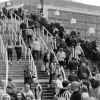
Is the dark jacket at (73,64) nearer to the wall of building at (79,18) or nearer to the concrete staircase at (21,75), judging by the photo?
the concrete staircase at (21,75)

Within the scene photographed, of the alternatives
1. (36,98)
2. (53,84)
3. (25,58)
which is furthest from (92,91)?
(25,58)

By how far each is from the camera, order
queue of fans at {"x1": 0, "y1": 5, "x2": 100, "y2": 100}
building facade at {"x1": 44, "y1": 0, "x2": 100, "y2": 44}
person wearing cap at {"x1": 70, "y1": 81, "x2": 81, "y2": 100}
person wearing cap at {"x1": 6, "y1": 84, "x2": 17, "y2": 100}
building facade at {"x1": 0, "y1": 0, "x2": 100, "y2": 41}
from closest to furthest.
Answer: person wearing cap at {"x1": 70, "y1": 81, "x2": 81, "y2": 100}
person wearing cap at {"x1": 6, "y1": 84, "x2": 17, "y2": 100}
queue of fans at {"x1": 0, "y1": 5, "x2": 100, "y2": 100}
building facade at {"x1": 0, "y1": 0, "x2": 100, "y2": 41}
building facade at {"x1": 44, "y1": 0, "x2": 100, "y2": 44}

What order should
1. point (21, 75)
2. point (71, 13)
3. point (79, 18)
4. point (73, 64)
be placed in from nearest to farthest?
point (21, 75)
point (73, 64)
point (71, 13)
point (79, 18)

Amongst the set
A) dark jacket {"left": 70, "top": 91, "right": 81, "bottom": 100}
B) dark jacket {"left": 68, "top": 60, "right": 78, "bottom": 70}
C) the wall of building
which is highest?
the wall of building

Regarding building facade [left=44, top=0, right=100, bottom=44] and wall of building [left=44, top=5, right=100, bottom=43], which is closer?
wall of building [left=44, top=5, right=100, bottom=43]

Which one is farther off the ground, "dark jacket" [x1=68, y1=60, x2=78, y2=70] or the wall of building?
the wall of building

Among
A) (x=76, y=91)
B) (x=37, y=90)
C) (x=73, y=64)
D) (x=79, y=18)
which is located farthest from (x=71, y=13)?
(x=76, y=91)

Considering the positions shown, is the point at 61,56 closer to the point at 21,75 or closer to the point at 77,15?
the point at 21,75

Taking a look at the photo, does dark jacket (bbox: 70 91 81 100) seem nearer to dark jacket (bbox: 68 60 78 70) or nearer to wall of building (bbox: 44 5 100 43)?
dark jacket (bbox: 68 60 78 70)

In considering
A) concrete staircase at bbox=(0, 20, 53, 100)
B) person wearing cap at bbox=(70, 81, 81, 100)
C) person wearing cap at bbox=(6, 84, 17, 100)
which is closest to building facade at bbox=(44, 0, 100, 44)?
concrete staircase at bbox=(0, 20, 53, 100)

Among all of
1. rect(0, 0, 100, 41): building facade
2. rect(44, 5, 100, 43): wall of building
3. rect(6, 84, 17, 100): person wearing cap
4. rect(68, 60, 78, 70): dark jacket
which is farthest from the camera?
rect(44, 5, 100, 43): wall of building

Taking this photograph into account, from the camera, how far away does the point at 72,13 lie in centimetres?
4828

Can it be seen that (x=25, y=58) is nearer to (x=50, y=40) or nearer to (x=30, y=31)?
(x=30, y=31)

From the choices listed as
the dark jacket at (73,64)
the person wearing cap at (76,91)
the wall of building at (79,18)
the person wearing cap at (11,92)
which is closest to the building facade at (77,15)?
the wall of building at (79,18)
